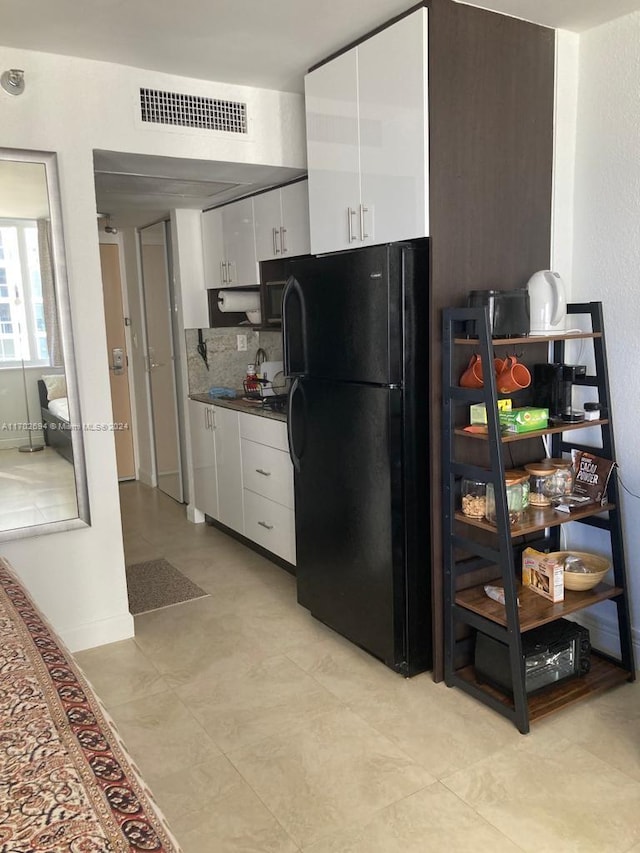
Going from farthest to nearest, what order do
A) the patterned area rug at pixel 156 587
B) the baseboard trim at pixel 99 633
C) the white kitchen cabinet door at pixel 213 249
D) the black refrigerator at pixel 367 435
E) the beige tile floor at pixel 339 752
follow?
the white kitchen cabinet door at pixel 213 249 → the patterned area rug at pixel 156 587 → the baseboard trim at pixel 99 633 → the black refrigerator at pixel 367 435 → the beige tile floor at pixel 339 752

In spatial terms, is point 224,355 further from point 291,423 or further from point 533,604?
point 533,604

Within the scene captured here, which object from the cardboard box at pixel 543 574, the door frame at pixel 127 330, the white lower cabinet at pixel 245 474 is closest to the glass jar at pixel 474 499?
the cardboard box at pixel 543 574

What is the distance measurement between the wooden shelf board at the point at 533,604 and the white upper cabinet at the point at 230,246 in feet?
7.27

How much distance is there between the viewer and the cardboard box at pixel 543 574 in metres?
2.48

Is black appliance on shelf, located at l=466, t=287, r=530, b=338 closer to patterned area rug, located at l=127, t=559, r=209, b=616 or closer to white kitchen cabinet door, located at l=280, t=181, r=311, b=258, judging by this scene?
white kitchen cabinet door, located at l=280, t=181, r=311, b=258

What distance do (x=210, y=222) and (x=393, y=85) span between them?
219cm

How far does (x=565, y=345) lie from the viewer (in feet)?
9.31

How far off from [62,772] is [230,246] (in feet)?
11.5

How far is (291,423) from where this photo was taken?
3092 mm

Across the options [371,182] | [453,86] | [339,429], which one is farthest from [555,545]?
[453,86]

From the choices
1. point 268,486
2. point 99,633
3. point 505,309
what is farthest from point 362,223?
point 99,633

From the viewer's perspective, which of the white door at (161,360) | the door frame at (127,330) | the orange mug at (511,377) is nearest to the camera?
the orange mug at (511,377)

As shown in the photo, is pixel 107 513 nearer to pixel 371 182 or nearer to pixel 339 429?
pixel 339 429

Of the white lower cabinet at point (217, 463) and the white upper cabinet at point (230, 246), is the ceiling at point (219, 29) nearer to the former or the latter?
the white upper cabinet at point (230, 246)
